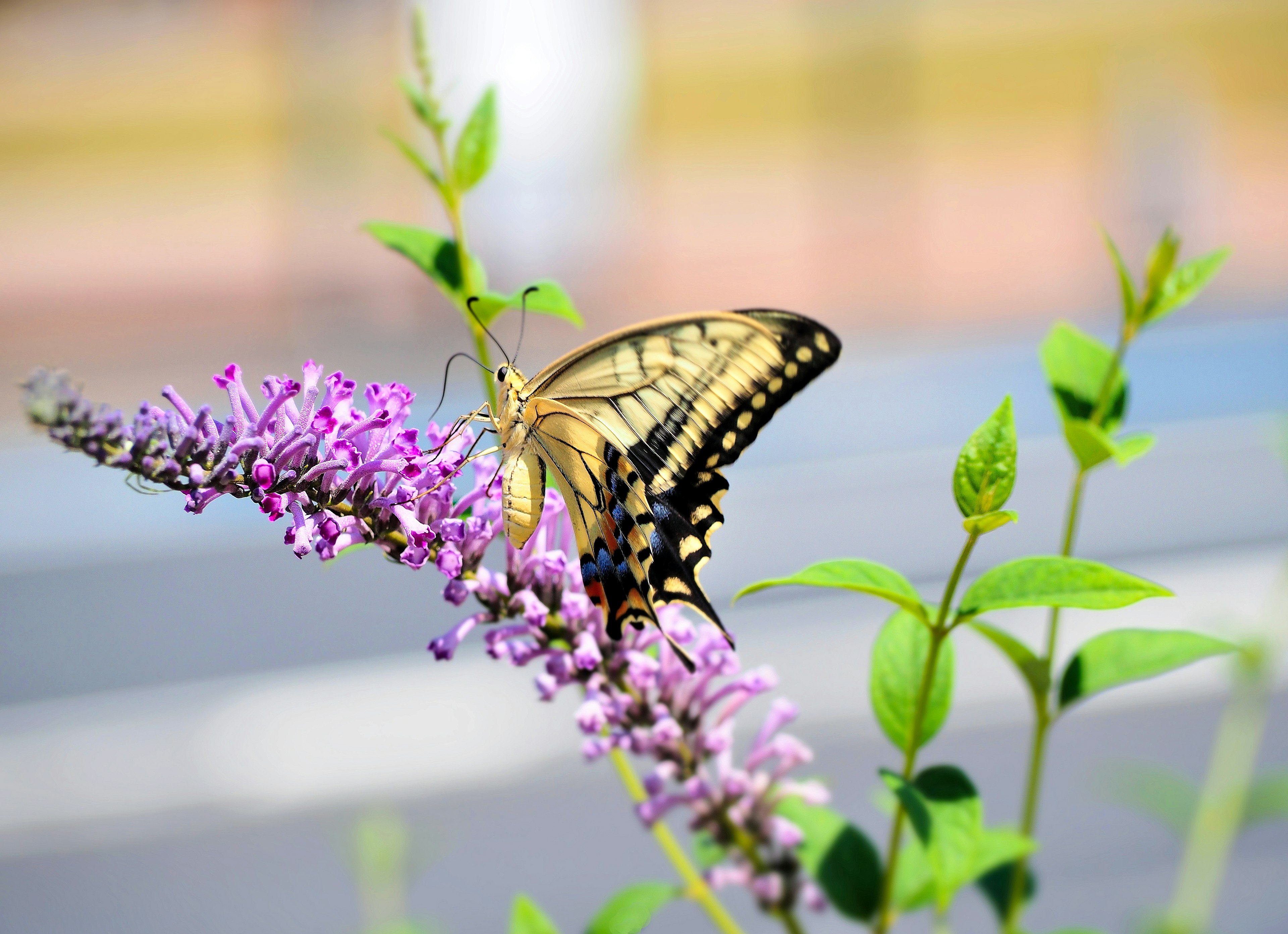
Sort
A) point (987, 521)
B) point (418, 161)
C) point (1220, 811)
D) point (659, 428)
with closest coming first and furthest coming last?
point (987, 521) → point (418, 161) → point (659, 428) → point (1220, 811)

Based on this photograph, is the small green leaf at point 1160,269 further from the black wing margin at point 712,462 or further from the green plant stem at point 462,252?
the green plant stem at point 462,252

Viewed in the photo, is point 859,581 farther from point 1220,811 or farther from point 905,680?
point 1220,811

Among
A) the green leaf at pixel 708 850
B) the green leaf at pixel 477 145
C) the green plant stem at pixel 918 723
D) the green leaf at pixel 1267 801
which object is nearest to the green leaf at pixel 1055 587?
the green plant stem at pixel 918 723

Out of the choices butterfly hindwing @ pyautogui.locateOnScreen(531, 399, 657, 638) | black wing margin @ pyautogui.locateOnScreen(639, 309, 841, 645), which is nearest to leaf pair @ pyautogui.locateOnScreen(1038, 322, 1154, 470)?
black wing margin @ pyautogui.locateOnScreen(639, 309, 841, 645)

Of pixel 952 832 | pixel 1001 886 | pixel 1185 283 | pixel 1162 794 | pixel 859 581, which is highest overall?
pixel 1185 283

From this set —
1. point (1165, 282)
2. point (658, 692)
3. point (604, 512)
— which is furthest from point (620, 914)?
point (1165, 282)

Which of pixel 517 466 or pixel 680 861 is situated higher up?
pixel 517 466

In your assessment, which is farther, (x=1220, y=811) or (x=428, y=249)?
(x=1220, y=811)
